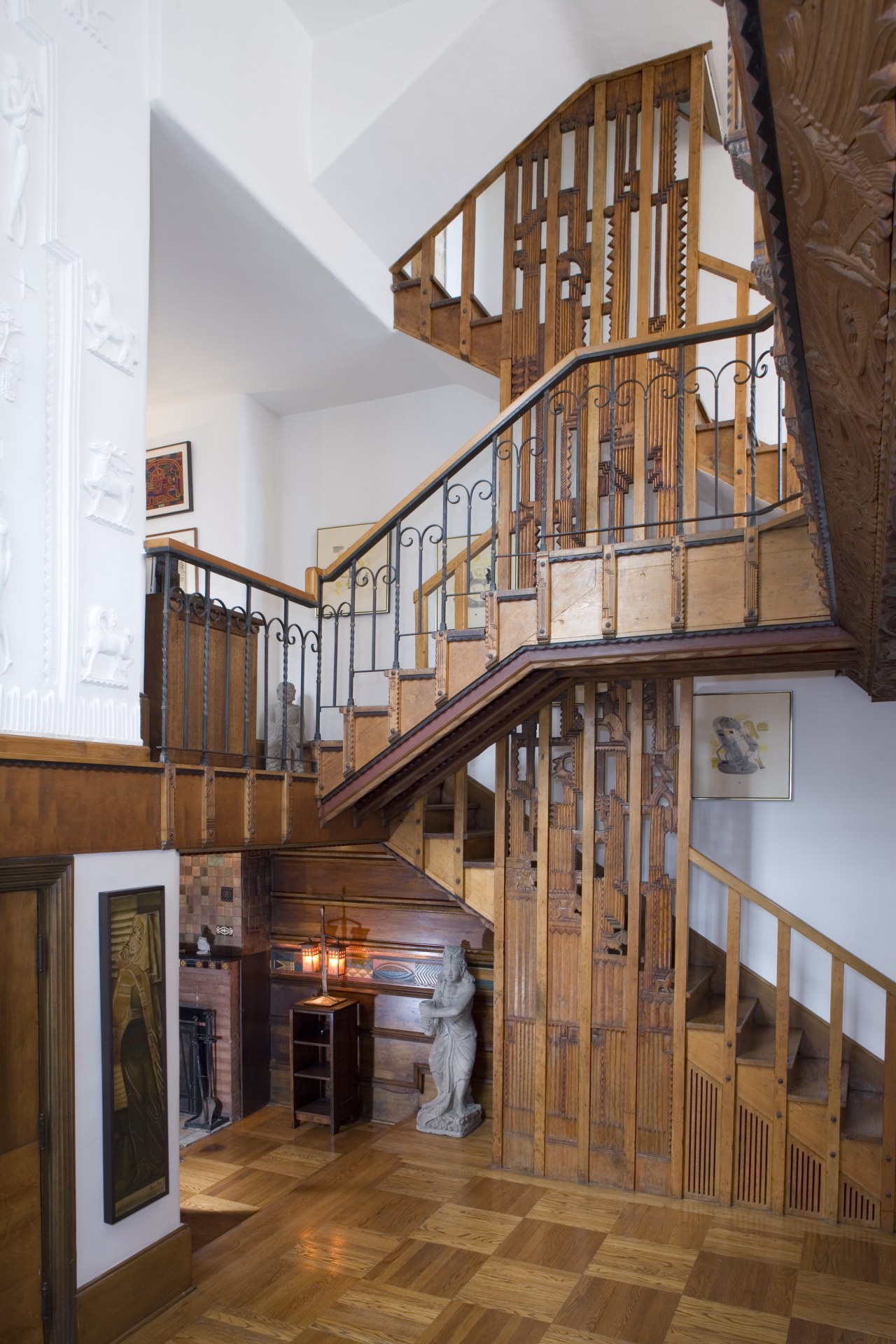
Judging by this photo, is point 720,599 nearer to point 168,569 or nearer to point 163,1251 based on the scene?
point 168,569

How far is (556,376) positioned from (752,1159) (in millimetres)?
3818

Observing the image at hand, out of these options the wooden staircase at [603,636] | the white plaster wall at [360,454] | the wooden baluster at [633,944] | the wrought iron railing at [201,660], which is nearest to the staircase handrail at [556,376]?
the wrought iron railing at [201,660]

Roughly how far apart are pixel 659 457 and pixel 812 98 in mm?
4135

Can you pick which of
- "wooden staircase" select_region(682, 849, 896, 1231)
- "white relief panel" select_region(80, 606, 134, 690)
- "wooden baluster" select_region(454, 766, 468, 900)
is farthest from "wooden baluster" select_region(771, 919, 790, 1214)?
"white relief panel" select_region(80, 606, 134, 690)

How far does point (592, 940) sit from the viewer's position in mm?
5051

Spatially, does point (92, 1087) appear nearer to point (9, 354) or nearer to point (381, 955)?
point (9, 354)

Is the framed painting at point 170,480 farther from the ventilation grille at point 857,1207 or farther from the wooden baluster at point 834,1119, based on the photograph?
the ventilation grille at point 857,1207

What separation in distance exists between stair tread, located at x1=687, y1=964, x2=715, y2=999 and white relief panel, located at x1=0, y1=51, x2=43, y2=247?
4.41 m

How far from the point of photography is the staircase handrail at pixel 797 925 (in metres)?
4.53

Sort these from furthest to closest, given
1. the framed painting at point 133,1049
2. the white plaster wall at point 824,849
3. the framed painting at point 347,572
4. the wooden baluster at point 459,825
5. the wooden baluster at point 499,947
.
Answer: the framed painting at point 347,572 → the wooden baluster at point 459,825 → the white plaster wall at point 824,849 → the wooden baluster at point 499,947 → the framed painting at point 133,1049

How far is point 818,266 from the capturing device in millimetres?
1193

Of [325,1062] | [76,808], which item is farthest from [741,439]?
[325,1062]

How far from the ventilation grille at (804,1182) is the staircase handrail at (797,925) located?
882 mm

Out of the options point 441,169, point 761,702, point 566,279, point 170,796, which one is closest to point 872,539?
point 170,796
